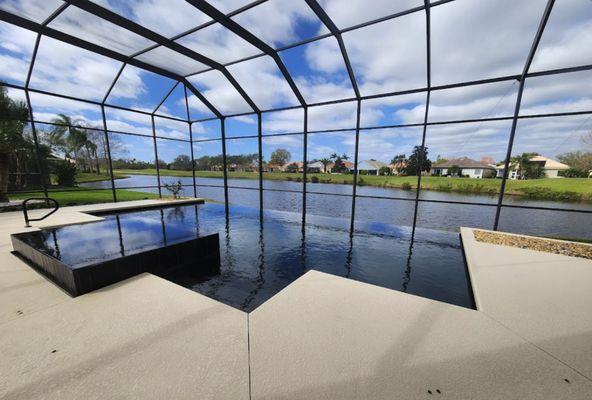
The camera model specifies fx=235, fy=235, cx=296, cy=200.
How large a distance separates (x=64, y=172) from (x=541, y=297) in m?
19.1

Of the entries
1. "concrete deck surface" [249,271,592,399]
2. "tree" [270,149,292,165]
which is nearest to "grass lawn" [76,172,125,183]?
"tree" [270,149,292,165]

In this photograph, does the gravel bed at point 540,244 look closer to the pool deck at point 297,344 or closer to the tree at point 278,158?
the pool deck at point 297,344

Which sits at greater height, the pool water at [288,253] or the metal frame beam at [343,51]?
the metal frame beam at [343,51]

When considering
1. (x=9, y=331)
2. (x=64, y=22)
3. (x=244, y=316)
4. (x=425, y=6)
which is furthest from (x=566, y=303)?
(x=64, y=22)

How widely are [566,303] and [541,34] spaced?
4.52 m

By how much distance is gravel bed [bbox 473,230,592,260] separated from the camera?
13.2 ft

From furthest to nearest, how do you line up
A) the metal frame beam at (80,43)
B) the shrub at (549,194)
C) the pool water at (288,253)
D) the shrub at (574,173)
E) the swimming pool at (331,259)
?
the shrub at (549,194) → the shrub at (574,173) → the metal frame beam at (80,43) → the swimming pool at (331,259) → the pool water at (288,253)

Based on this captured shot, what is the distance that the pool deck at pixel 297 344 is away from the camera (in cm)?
138

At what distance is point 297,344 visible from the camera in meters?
1.74

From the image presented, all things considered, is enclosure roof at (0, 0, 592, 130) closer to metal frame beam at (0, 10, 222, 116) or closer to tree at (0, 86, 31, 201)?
metal frame beam at (0, 10, 222, 116)

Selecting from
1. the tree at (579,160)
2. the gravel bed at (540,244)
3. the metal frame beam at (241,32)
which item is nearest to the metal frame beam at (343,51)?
the metal frame beam at (241,32)

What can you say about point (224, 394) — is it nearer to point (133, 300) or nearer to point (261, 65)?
point (133, 300)

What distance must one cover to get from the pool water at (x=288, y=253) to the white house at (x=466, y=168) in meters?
30.0

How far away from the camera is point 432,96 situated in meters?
5.75
